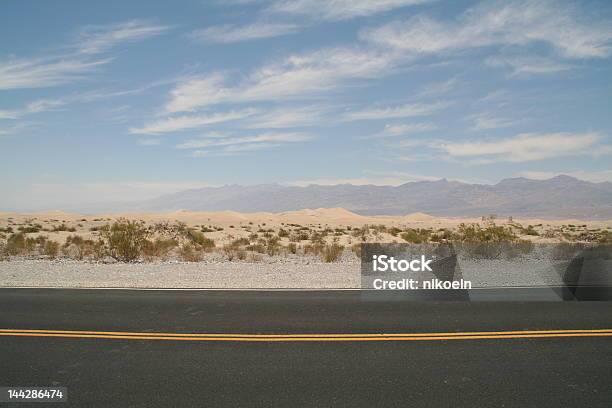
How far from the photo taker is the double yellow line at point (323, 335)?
748cm

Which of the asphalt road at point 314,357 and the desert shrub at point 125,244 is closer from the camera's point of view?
the asphalt road at point 314,357

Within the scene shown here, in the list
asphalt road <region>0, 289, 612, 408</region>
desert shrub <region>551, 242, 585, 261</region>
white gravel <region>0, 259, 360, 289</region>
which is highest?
desert shrub <region>551, 242, 585, 261</region>

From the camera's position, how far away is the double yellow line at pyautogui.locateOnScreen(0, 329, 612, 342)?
748 cm

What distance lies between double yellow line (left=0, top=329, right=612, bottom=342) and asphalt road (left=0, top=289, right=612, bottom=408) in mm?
113

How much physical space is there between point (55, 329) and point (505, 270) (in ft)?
46.0

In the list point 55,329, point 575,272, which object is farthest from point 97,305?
point 575,272

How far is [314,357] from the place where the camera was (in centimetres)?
661

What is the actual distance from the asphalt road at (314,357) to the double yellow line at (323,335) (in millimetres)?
113

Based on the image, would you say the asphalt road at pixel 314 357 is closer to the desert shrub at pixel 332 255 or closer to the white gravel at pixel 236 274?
the white gravel at pixel 236 274

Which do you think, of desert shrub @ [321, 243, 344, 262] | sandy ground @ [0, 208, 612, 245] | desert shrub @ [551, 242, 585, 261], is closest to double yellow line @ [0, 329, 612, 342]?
desert shrub @ [321, 243, 344, 262]

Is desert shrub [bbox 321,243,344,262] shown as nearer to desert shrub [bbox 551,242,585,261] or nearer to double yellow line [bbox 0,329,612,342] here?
desert shrub [bbox 551,242,585,261]

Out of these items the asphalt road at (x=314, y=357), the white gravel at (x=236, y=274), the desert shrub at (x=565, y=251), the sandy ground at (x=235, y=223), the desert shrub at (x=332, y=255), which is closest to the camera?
the asphalt road at (x=314, y=357)

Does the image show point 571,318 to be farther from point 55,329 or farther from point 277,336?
point 55,329

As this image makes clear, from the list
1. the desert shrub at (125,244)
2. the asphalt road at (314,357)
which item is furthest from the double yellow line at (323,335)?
the desert shrub at (125,244)
